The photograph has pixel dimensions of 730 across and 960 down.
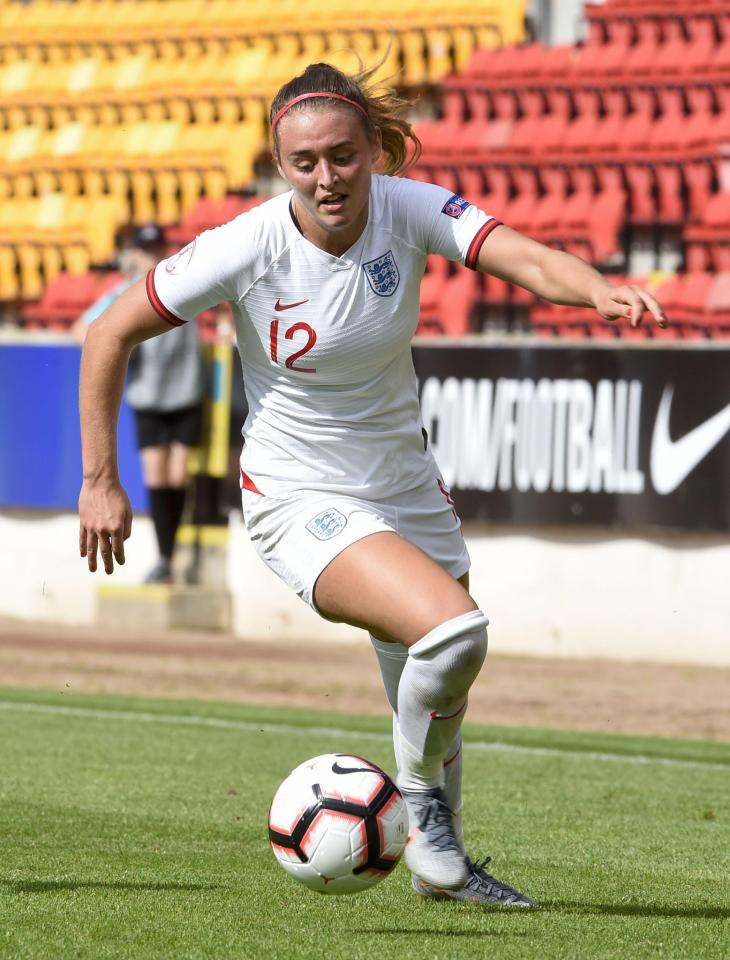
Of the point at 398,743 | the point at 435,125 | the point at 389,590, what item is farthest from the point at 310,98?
the point at 435,125

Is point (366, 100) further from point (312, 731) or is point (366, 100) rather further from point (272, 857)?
point (312, 731)

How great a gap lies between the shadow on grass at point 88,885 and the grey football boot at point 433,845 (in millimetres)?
558

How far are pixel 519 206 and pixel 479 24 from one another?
107 inches

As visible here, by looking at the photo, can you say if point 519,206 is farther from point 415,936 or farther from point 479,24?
point 415,936

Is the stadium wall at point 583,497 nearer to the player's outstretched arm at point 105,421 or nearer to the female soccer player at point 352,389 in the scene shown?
the female soccer player at point 352,389

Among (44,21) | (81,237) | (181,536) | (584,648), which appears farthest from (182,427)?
(44,21)

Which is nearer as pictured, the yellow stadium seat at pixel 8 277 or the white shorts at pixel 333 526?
the white shorts at pixel 333 526

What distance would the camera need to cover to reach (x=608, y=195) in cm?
1315

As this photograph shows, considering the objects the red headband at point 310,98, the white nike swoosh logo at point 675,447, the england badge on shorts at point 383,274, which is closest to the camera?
the red headband at point 310,98

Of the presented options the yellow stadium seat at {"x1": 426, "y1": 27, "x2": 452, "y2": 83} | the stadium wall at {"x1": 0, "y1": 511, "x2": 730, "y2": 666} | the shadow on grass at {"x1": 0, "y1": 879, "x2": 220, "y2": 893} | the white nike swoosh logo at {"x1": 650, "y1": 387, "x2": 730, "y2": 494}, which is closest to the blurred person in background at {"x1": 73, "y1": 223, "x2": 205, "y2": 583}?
the stadium wall at {"x1": 0, "y1": 511, "x2": 730, "y2": 666}

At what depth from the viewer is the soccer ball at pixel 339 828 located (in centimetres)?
394

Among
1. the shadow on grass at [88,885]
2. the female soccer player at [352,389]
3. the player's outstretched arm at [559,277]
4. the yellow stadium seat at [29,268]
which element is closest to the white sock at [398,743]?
the female soccer player at [352,389]

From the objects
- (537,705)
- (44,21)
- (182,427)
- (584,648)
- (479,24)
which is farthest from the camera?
(44,21)

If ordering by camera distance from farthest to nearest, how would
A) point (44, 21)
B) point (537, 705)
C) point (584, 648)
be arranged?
point (44, 21), point (584, 648), point (537, 705)
